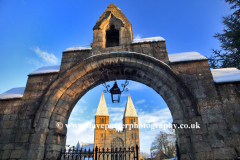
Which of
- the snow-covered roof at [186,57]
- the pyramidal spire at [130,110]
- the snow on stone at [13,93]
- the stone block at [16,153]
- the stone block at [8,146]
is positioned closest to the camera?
the stone block at [16,153]

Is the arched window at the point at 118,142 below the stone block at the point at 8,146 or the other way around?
below

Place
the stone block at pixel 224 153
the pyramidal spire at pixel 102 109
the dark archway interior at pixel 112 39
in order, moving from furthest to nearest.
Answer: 1. the pyramidal spire at pixel 102 109
2. the dark archway interior at pixel 112 39
3. the stone block at pixel 224 153

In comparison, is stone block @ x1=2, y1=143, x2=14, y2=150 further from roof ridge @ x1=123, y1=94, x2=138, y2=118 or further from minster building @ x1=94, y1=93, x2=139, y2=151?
roof ridge @ x1=123, y1=94, x2=138, y2=118

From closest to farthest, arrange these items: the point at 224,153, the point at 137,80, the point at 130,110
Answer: the point at 224,153
the point at 137,80
the point at 130,110

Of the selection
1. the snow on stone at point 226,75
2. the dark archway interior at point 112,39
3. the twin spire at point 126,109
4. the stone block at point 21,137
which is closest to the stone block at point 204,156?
the snow on stone at point 226,75

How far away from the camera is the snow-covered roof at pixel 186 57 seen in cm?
446

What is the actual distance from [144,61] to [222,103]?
238 cm

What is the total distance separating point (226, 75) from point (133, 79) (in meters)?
2.78

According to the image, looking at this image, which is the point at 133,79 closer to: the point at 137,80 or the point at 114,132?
the point at 137,80

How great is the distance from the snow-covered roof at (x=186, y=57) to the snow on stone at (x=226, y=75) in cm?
64

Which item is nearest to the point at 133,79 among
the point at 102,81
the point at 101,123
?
the point at 102,81

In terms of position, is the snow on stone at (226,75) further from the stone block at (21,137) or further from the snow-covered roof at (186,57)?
the stone block at (21,137)

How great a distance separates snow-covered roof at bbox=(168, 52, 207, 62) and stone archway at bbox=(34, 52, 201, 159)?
1.65 ft

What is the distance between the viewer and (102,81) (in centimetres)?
532
